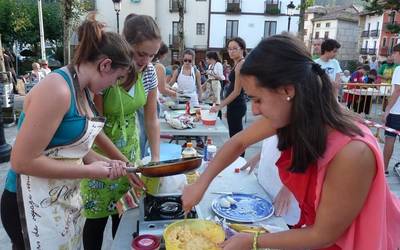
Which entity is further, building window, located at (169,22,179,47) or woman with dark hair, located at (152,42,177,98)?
building window, located at (169,22,179,47)

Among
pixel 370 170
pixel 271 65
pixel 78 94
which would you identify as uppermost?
pixel 271 65

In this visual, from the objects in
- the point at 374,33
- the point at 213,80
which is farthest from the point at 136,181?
the point at 374,33

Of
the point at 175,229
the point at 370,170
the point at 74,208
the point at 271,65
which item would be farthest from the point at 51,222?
the point at 370,170

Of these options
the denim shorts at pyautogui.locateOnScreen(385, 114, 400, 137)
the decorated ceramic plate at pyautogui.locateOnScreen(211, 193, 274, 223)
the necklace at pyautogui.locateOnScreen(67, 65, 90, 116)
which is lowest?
the denim shorts at pyautogui.locateOnScreen(385, 114, 400, 137)

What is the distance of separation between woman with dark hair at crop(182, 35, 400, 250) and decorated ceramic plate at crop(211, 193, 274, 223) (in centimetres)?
44

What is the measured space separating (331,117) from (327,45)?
4.89 metres

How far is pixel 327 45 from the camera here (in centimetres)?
531

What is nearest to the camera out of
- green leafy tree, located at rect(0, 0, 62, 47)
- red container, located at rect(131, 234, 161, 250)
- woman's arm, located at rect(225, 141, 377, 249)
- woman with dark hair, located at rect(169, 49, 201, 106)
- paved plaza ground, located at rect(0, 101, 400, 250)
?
woman's arm, located at rect(225, 141, 377, 249)

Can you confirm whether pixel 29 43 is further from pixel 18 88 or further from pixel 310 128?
pixel 310 128

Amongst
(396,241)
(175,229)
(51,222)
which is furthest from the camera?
(51,222)

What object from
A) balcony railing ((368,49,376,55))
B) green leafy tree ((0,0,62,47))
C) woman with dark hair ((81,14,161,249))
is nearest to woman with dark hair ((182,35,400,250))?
woman with dark hair ((81,14,161,249))

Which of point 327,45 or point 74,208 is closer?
point 74,208

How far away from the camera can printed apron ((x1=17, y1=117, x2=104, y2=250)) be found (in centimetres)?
124

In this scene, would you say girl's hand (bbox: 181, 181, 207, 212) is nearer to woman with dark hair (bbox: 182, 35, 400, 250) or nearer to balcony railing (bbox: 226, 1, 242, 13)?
woman with dark hair (bbox: 182, 35, 400, 250)
